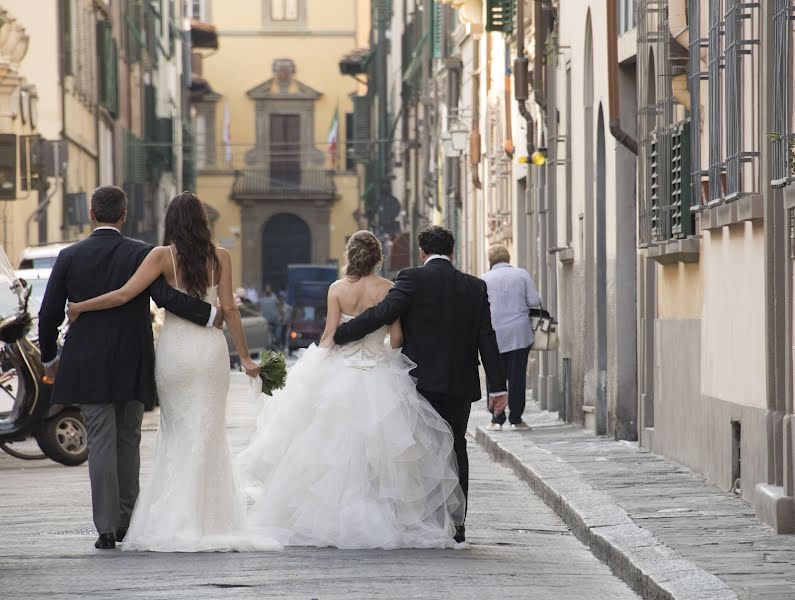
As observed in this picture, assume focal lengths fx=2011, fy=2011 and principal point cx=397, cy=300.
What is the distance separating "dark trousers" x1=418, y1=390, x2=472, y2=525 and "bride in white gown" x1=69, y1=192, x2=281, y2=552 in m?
1.04

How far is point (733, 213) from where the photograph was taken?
11039 millimetres

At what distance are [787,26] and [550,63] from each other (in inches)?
453

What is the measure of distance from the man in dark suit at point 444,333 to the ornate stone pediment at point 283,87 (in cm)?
8011

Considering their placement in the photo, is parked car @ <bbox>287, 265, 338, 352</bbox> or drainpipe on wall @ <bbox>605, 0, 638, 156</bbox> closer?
drainpipe on wall @ <bbox>605, 0, 638, 156</bbox>

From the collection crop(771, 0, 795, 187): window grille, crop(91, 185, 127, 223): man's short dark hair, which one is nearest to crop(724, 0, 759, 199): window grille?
crop(771, 0, 795, 187): window grille

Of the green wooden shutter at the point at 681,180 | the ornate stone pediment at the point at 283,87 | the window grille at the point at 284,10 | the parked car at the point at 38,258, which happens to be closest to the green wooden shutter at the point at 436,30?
the parked car at the point at 38,258

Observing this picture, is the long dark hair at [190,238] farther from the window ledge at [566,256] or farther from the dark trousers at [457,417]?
the window ledge at [566,256]

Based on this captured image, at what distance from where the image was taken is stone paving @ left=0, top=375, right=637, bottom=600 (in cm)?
839

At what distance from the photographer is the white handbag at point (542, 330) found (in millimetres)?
18344

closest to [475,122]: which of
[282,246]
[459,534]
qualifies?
[459,534]

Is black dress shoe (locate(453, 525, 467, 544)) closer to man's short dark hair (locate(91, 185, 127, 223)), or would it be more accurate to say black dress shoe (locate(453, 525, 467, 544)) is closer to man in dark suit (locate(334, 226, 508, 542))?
man in dark suit (locate(334, 226, 508, 542))

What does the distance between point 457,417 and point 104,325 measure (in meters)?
1.83

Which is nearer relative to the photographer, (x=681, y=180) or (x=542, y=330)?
(x=681, y=180)

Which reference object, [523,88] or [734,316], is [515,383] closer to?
[523,88]
